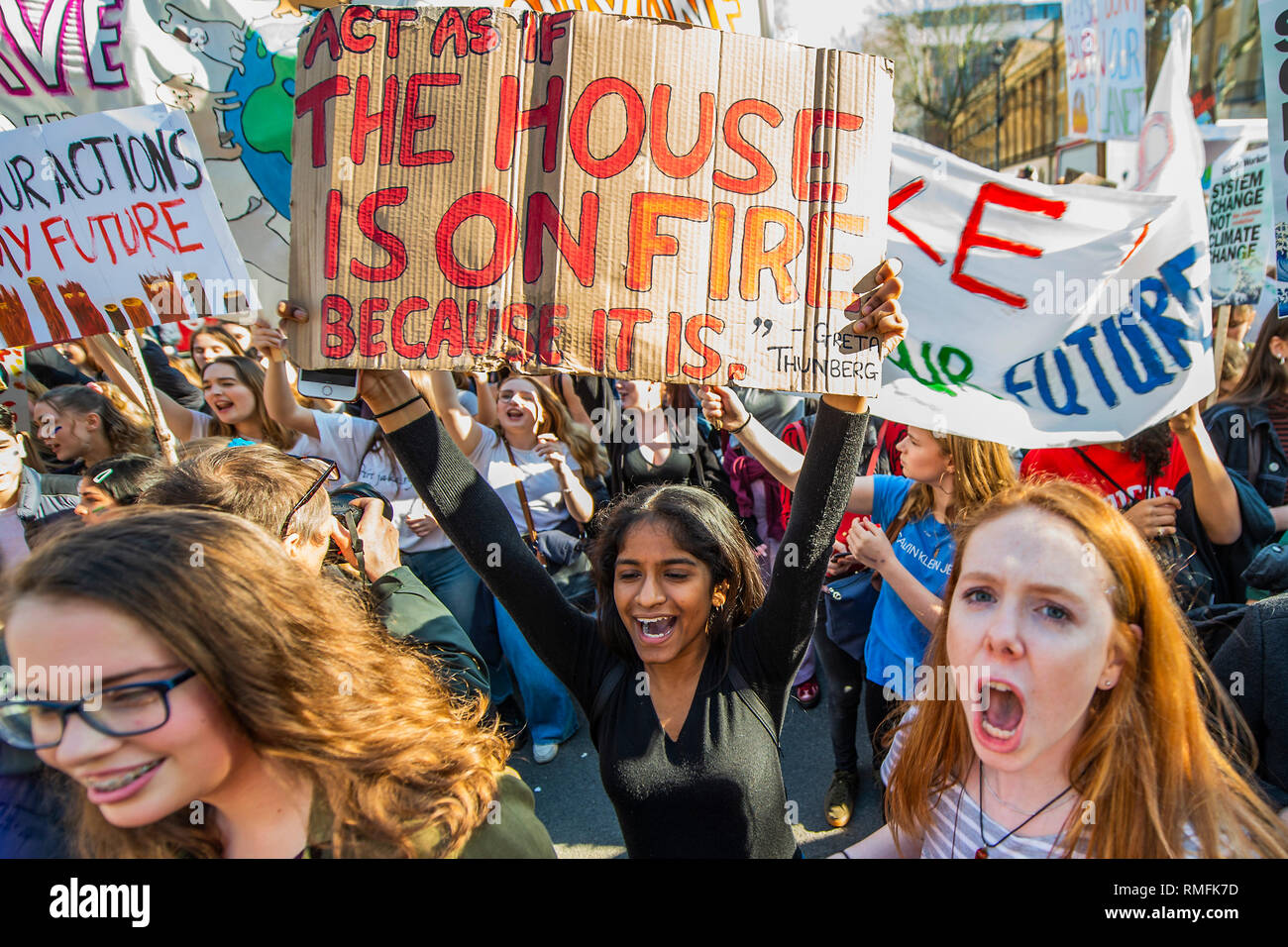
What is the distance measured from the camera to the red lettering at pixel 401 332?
64.9 inches

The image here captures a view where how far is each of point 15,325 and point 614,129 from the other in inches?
98.6

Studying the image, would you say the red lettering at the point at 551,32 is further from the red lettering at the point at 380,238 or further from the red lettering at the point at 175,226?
the red lettering at the point at 175,226

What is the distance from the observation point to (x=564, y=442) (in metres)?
4.41

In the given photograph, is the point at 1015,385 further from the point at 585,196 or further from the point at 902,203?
the point at 585,196

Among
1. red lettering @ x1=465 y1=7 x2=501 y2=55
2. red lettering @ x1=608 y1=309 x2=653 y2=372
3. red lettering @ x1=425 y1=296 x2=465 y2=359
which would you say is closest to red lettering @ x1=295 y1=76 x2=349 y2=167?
red lettering @ x1=465 y1=7 x2=501 y2=55

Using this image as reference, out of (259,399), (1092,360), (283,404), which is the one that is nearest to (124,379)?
(259,399)

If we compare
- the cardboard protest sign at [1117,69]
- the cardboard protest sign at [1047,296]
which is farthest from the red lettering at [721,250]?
the cardboard protest sign at [1117,69]

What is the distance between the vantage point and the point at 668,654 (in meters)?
1.94

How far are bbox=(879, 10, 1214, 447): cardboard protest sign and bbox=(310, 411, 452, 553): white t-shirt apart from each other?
7.80 feet

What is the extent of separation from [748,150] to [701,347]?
41 centimetres

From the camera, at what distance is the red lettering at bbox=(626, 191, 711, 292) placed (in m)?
1.69

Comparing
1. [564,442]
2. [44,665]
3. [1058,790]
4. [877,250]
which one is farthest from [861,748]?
[44,665]

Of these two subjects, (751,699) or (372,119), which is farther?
(751,699)
